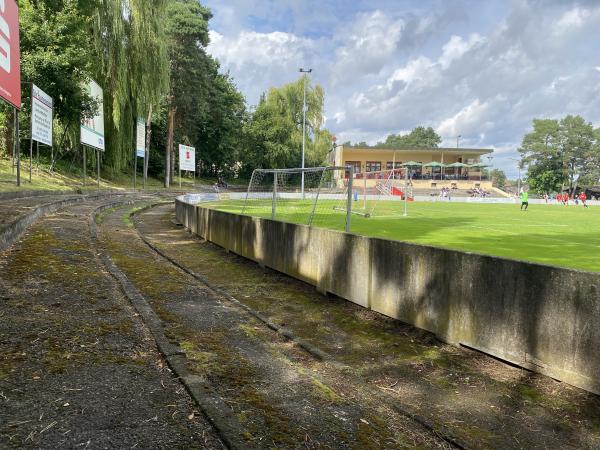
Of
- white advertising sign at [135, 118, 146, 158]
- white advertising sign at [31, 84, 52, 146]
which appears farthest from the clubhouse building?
white advertising sign at [31, 84, 52, 146]

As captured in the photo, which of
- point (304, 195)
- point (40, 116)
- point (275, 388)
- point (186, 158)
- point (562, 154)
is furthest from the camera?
point (562, 154)

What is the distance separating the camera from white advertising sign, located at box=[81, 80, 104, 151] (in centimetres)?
2470

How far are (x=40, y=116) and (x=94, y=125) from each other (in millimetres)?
6769

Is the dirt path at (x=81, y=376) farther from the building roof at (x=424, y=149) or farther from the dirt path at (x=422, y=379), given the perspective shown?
the building roof at (x=424, y=149)

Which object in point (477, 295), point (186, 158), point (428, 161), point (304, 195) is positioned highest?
point (428, 161)

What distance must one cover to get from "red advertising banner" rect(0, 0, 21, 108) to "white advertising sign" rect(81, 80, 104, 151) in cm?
1136

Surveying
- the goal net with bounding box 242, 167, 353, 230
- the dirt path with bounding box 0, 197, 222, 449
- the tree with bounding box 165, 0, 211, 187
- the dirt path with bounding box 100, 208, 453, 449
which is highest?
the tree with bounding box 165, 0, 211, 187

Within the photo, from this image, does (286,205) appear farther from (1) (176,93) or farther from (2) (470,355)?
(1) (176,93)

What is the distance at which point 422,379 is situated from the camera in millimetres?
4359

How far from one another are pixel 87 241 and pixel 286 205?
5523mm

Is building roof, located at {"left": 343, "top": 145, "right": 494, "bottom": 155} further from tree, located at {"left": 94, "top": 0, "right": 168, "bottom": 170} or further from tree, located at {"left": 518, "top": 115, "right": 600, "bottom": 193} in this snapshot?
tree, located at {"left": 94, "top": 0, "right": 168, "bottom": 170}

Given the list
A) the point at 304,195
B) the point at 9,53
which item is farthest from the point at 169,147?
the point at 304,195

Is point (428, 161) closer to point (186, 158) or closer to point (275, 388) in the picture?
point (186, 158)

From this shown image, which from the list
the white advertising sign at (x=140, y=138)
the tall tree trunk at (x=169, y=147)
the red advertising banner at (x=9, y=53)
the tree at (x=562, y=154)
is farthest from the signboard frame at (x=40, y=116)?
the tree at (x=562, y=154)
